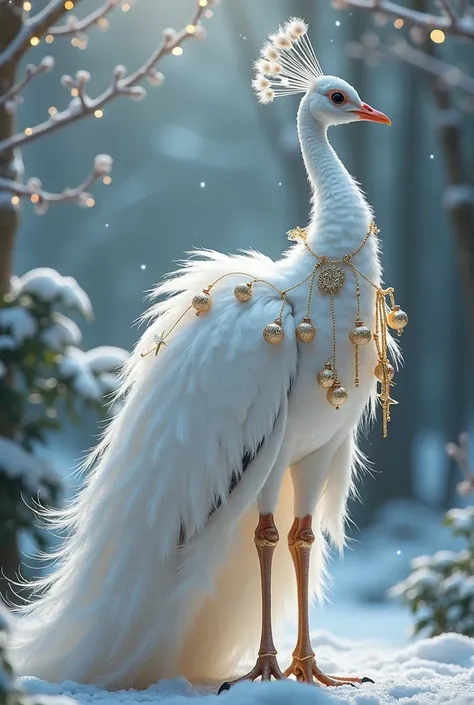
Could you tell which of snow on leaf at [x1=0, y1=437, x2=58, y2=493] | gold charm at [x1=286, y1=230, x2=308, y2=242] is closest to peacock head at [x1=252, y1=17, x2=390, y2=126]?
gold charm at [x1=286, y1=230, x2=308, y2=242]

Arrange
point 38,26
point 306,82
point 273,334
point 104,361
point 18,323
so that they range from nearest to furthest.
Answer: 1. point 273,334
2. point 306,82
3. point 38,26
4. point 18,323
5. point 104,361

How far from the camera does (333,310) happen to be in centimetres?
156

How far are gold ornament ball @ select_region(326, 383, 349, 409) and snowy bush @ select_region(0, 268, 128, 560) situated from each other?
3.12 ft

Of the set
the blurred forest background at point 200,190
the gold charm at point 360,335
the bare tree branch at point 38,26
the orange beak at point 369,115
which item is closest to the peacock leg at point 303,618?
the gold charm at point 360,335

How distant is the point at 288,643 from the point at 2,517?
2.55 ft

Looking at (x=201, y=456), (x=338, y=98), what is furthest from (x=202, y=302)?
(x=338, y=98)

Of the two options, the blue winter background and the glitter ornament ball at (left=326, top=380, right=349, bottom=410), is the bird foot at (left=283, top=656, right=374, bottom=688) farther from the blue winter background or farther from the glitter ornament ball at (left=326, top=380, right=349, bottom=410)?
the blue winter background

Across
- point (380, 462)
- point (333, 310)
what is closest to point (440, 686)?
point (333, 310)

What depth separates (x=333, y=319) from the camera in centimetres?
156

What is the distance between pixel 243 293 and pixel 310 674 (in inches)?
26.0

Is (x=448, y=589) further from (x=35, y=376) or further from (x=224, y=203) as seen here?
(x=224, y=203)

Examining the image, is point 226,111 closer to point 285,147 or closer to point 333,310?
point 285,147

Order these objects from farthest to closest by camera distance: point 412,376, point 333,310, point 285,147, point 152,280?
point 152,280, point 412,376, point 285,147, point 333,310

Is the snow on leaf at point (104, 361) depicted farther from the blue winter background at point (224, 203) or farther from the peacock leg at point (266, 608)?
the blue winter background at point (224, 203)
